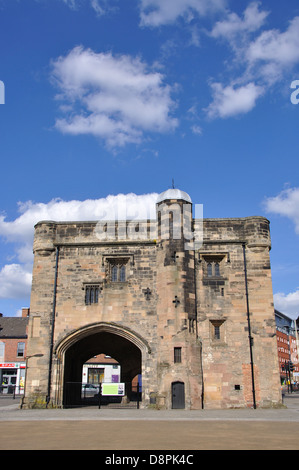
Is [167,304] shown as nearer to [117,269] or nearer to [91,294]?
[117,269]

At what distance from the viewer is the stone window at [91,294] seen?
82.1ft

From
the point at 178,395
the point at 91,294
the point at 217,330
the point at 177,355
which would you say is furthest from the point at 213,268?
the point at 178,395

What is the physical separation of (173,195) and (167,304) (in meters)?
6.21

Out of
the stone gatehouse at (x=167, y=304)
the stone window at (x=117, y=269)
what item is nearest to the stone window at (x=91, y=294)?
the stone gatehouse at (x=167, y=304)

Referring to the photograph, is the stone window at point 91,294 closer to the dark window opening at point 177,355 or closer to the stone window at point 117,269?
the stone window at point 117,269

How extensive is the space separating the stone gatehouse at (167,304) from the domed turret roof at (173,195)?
8 cm

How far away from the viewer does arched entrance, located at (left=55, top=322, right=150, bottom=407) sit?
24.2 meters

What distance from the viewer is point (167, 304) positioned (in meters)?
23.7

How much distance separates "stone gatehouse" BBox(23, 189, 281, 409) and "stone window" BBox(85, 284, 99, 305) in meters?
0.08

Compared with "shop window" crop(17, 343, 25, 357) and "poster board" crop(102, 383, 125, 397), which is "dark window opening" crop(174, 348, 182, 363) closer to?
"poster board" crop(102, 383, 125, 397)

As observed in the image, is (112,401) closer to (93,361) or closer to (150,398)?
(150,398)

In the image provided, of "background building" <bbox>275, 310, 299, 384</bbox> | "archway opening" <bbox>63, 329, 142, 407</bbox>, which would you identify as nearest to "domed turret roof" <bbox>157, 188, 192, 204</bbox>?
"archway opening" <bbox>63, 329, 142, 407</bbox>

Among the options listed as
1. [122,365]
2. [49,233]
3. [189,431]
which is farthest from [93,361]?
[189,431]

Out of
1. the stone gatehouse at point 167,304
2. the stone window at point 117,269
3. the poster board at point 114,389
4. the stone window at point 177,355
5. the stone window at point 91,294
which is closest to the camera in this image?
the stone window at point 177,355
